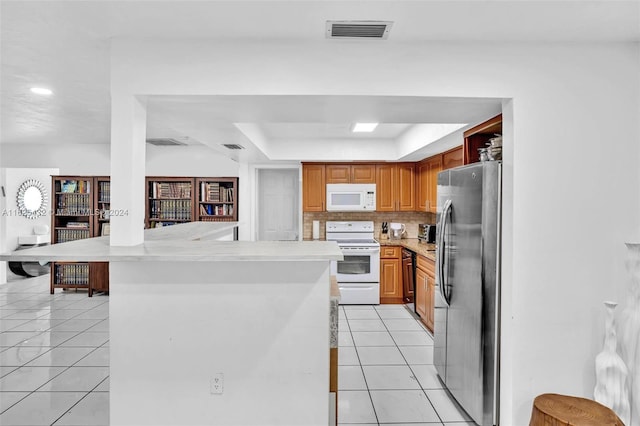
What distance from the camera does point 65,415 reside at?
2508 mm

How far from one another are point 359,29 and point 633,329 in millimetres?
2218

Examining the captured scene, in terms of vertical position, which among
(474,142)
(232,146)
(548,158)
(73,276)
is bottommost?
(73,276)

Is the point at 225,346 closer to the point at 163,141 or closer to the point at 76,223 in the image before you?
the point at 163,141

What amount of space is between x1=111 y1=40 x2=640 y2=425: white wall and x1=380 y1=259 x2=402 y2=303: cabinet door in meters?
3.24

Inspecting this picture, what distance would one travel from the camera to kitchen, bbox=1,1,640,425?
6.79 ft

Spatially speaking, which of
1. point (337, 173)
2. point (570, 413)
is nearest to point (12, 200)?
point (337, 173)

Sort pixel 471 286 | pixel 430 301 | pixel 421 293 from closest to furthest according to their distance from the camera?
pixel 471 286 → pixel 430 301 → pixel 421 293

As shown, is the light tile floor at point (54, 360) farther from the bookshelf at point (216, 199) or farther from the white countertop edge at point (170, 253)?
the bookshelf at point (216, 199)

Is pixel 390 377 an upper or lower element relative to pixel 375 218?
lower

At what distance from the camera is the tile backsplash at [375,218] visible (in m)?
6.00

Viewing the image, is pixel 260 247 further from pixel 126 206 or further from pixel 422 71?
pixel 422 71

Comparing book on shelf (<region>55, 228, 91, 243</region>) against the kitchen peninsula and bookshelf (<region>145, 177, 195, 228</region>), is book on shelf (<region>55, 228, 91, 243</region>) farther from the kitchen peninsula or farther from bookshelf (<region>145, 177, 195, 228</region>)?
the kitchen peninsula

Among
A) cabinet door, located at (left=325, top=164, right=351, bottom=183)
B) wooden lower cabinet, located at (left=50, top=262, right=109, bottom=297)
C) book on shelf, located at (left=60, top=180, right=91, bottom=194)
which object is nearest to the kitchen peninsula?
cabinet door, located at (left=325, top=164, right=351, bottom=183)

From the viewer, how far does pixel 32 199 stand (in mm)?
6629
